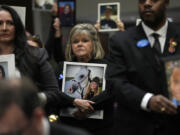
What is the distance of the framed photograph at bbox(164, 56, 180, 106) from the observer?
213 cm

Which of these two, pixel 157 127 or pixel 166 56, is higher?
pixel 166 56

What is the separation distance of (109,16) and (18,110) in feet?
7.86

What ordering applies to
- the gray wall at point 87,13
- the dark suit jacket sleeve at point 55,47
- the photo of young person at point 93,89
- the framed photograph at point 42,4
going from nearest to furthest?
the photo of young person at point 93,89 → the dark suit jacket sleeve at point 55,47 → the framed photograph at point 42,4 → the gray wall at point 87,13

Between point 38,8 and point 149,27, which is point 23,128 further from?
point 38,8

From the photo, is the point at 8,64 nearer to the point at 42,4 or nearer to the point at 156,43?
the point at 156,43

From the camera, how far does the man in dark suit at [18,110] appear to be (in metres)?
1.48

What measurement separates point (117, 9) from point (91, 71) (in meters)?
0.96

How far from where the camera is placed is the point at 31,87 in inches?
60.4

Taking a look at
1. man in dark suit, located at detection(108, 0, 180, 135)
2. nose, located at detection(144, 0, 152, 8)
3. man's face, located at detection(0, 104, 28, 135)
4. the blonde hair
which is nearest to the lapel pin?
man in dark suit, located at detection(108, 0, 180, 135)

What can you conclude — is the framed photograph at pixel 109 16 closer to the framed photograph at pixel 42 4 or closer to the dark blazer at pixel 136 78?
the framed photograph at pixel 42 4

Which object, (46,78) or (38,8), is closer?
(46,78)

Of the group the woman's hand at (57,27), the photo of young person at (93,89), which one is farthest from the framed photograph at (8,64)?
the woman's hand at (57,27)

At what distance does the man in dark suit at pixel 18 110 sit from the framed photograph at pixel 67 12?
8.38ft

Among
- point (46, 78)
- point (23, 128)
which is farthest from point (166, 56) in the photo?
point (23, 128)
